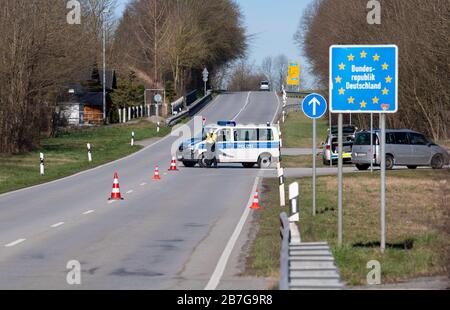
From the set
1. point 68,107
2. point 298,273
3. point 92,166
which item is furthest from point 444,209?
point 68,107

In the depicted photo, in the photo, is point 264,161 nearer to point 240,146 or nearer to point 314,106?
point 240,146

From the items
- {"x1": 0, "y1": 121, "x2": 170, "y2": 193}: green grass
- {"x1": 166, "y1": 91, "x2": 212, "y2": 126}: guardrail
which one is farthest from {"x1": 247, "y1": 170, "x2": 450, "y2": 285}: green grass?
{"x1": 166, "y1": 91, "x2": 212, "y2": 126}: guardrail

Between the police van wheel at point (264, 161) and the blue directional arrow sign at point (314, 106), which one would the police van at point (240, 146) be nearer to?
the police van wheel at point (264, 161)

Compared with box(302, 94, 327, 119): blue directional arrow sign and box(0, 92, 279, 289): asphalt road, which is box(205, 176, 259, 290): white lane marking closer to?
box(0, 92, 279, 289): asphalt road

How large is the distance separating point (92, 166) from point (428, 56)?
16.1 meters

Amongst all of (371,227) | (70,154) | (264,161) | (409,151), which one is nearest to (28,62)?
(70,154)

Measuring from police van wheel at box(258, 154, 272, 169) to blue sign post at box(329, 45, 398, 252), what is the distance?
95.9ft

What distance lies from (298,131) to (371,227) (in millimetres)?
56072

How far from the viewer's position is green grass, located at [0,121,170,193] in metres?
38.8

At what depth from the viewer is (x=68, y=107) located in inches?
3086

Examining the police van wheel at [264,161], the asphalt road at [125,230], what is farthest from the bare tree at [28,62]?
the police van wheel at [264,161]

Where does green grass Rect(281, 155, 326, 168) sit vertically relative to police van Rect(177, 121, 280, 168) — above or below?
below

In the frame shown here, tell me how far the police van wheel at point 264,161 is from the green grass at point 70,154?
7.46 m

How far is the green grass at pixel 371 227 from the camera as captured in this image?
44.4 ft
